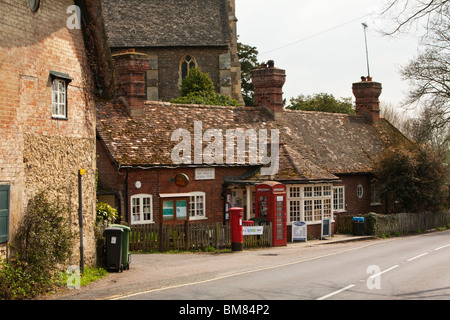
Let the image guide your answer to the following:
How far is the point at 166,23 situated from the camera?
51.6 metres

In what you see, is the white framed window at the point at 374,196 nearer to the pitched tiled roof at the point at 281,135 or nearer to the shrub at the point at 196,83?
the pitched tiled roof at the point at 281,135

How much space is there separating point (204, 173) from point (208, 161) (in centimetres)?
58

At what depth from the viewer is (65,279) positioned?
15.5m

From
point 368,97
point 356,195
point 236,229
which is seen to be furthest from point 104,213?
point 368,97

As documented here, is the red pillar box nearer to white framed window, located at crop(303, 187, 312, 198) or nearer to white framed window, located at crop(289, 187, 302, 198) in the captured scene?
white framed window, located at crop(289, 187, 302, 198)

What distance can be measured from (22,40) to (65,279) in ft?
19.7

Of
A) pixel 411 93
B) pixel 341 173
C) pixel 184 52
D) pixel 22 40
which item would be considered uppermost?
pixel 184 52

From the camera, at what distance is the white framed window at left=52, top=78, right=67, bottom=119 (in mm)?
16172

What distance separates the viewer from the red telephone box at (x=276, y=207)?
25.5 metres

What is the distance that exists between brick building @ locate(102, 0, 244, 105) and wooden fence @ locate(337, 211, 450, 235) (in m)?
21.3

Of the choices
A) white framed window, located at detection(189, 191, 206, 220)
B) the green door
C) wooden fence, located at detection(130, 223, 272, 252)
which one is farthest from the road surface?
white framed window, located at detection(189, 191, 206, 220)

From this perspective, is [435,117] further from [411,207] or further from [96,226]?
[96,226]
